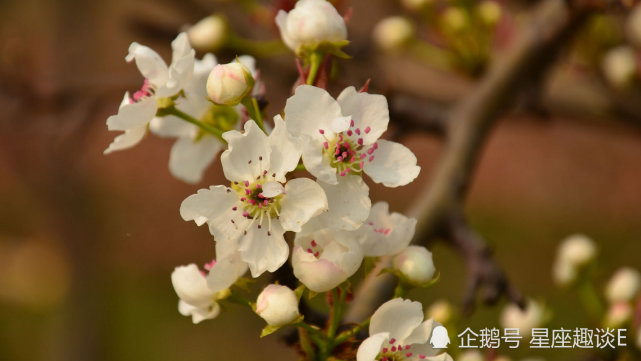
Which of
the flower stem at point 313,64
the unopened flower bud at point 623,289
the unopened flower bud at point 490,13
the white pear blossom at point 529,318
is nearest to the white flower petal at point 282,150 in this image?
the flower stem at point 313,64

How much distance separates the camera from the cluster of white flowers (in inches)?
29.2

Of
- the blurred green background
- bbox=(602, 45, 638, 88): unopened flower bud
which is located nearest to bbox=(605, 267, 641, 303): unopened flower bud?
the blurred green background

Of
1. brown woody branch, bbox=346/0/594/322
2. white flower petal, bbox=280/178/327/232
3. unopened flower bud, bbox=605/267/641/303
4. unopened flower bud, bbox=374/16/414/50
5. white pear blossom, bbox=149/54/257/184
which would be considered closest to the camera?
white flower petal, bbox=280/178/327/232

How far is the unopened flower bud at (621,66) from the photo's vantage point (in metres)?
1.84

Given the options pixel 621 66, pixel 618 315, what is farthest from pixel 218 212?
pixel 621 66

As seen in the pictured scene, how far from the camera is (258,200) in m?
0.80

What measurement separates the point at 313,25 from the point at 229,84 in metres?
0.13

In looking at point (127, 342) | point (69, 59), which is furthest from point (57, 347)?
point (127, 342)

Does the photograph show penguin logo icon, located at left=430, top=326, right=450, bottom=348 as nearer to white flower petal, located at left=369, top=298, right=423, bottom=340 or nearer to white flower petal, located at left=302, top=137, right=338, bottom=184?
white flower petal, located at left=369, top=298, right=423, bottom=340

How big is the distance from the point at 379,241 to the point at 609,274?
4.05 m

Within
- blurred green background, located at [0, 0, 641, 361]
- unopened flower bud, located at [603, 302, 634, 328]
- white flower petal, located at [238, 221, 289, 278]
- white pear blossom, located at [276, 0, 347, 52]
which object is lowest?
blurred green background, located at [0, 0, 641, 361]

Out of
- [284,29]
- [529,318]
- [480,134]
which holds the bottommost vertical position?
[529,318]

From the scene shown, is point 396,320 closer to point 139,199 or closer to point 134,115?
point 134,115

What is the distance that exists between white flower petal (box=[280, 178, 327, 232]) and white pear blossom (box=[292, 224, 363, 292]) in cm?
2
